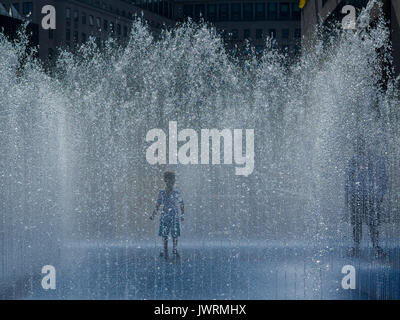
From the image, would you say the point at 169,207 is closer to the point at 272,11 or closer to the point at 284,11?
the point at 284,11

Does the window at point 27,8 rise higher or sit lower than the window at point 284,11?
lower

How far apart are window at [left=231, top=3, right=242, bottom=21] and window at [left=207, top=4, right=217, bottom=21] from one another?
3.05 metres

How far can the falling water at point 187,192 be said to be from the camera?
6820 mm

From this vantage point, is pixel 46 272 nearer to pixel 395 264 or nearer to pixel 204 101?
pixel 395 264

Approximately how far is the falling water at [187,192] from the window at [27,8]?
41.9 meters

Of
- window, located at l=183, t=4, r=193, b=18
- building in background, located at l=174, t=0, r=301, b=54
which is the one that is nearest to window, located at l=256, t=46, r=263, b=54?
building in background, located at l=174, t=0, r=301, b=54

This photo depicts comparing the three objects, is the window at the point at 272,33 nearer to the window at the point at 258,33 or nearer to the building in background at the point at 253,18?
the building in background at the point at 253,18

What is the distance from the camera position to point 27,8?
67.4m

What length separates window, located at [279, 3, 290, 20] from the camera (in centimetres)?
8862

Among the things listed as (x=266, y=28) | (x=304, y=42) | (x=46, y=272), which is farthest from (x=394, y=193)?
(x=266, y=28)

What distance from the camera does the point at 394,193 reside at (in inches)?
536

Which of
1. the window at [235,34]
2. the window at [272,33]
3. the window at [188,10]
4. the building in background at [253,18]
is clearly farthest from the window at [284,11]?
the window at [188,10]

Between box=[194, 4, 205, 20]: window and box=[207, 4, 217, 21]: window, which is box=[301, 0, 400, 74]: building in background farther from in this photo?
box=[207, 4, 217, 21]: window

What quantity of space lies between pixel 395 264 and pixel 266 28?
284ft
